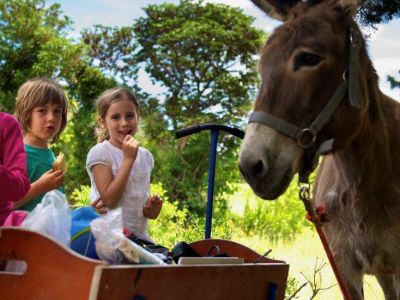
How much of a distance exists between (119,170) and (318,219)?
3.39 ft

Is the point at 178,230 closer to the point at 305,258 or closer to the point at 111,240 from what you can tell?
the point at 305,258

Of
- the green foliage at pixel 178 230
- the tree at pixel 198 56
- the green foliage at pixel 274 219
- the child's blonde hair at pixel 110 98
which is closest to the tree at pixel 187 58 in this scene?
the tree at pixel 198 56

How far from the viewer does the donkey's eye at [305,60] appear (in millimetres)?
3094

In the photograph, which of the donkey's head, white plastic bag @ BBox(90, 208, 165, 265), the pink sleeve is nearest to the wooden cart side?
white plastic bag @ BBox(90, 208, 165, 265)

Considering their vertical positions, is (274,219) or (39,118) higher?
(274,219)

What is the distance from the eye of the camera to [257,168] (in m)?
2.87

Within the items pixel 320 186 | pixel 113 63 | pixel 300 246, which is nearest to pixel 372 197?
pixel 320 186

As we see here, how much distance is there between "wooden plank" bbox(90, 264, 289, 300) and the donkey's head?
1.23 feet

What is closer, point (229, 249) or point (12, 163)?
point (12, 163)

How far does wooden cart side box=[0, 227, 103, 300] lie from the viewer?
6.95ft

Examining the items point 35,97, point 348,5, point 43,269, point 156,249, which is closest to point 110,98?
point 35,97

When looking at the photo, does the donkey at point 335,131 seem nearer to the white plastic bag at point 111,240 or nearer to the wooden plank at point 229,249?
the wooden plank at point 229,249

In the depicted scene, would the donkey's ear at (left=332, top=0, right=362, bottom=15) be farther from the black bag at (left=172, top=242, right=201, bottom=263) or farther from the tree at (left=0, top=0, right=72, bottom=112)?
the tree at (left=0, top=0, right=72, bottom=112)

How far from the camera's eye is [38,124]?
3.55m
